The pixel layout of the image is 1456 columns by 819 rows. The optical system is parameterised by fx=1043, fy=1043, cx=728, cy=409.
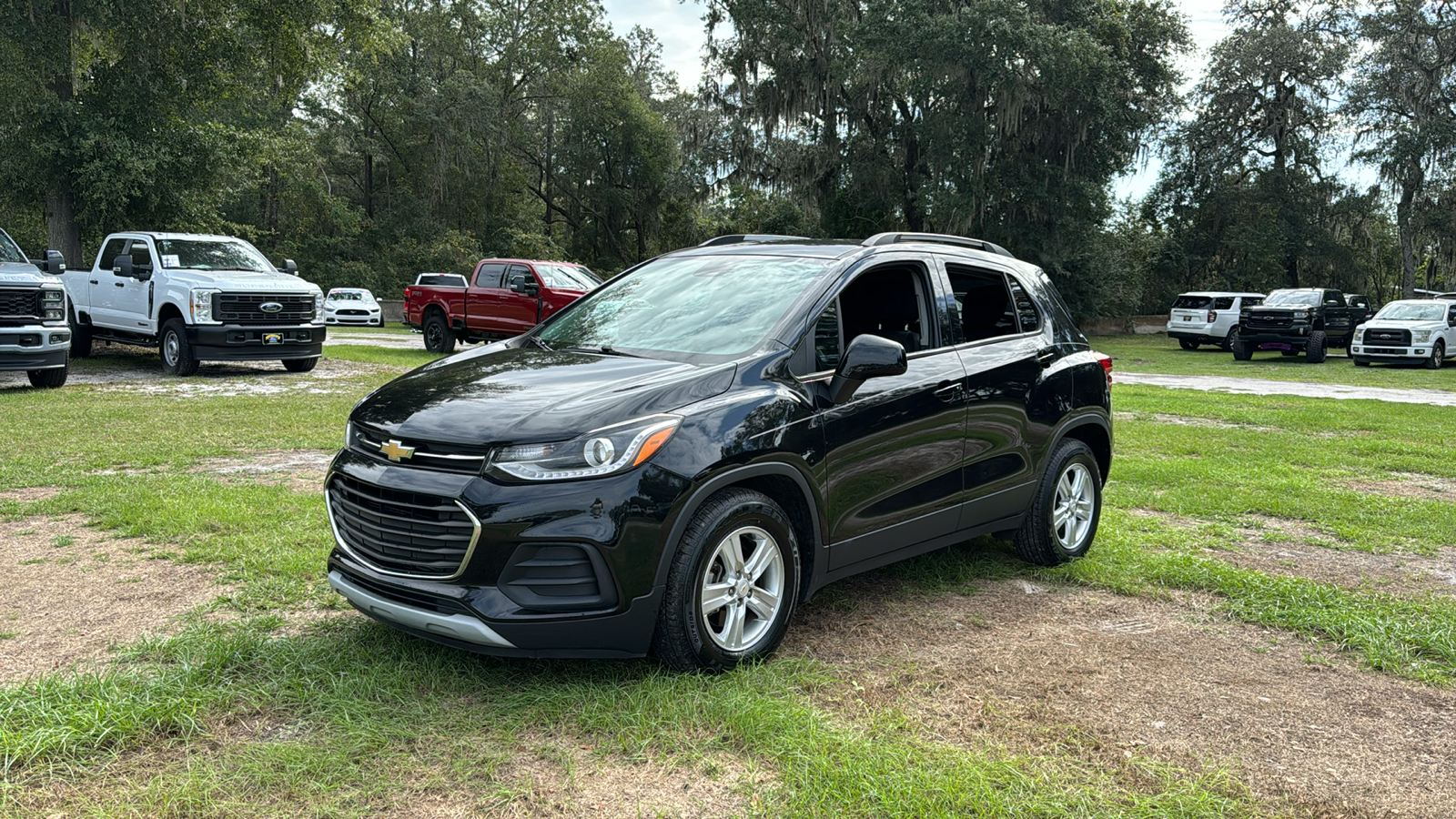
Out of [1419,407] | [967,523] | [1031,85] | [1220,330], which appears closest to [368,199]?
[1031,85]

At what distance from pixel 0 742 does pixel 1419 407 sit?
1541 centimetres

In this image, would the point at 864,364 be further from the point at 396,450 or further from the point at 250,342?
the point at 250,342

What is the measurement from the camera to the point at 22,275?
39.1 ft

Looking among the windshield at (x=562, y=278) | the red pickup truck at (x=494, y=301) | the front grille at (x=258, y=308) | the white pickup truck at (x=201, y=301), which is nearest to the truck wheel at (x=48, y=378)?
the white pickup truck at (x=201, y=301)

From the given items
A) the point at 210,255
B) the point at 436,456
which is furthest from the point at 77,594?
the point at 210,255

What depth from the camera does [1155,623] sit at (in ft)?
15.6

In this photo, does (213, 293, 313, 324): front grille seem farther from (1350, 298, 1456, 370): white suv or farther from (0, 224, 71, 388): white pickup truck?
(1350, 298, 1456, 370): white suv

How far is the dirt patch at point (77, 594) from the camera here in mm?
4055

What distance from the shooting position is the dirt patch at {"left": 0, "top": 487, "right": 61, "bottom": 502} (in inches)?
263

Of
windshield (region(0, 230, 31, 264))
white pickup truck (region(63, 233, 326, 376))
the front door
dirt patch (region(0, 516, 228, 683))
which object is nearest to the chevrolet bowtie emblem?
dirt patch (region(0, 516, 228, 683))

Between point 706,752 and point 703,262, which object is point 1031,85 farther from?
point 706,752

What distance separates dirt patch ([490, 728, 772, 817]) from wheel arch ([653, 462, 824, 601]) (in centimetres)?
62

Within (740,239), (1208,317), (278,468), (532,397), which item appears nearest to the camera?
(532,397)

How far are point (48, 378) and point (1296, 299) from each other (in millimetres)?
25345
